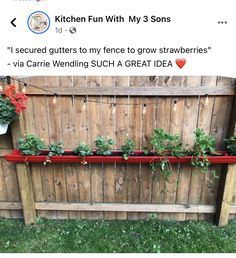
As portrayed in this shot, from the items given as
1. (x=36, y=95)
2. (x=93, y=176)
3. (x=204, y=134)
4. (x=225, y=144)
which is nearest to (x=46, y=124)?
(x=36, y=95)

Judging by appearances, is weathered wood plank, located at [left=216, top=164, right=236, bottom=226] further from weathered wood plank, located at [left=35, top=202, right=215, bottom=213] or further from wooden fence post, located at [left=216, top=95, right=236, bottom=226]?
weathered wood plank, located at [left=35, top=202, right=215, bottom=213]

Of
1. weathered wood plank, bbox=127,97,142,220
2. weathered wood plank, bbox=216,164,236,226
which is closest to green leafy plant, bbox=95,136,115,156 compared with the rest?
weathered wood plank, bbox=127,97,142,220

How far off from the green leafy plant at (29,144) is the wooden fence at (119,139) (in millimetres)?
108

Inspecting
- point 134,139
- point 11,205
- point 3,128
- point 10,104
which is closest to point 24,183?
point 11,205

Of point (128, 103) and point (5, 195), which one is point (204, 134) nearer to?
point (128, 103)

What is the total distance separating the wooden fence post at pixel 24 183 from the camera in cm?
283

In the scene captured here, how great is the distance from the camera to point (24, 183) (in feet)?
9.78

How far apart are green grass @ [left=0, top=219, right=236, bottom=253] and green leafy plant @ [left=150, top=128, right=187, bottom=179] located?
67 centimetres

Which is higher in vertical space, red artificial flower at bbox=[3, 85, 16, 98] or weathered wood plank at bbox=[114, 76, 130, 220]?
red artificial flower at bbox=[3, 85, 16, 98]

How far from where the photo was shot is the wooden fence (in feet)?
8.77

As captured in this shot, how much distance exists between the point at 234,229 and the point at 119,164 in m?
1.42

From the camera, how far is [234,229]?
306cm

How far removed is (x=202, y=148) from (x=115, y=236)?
1.27 metres
